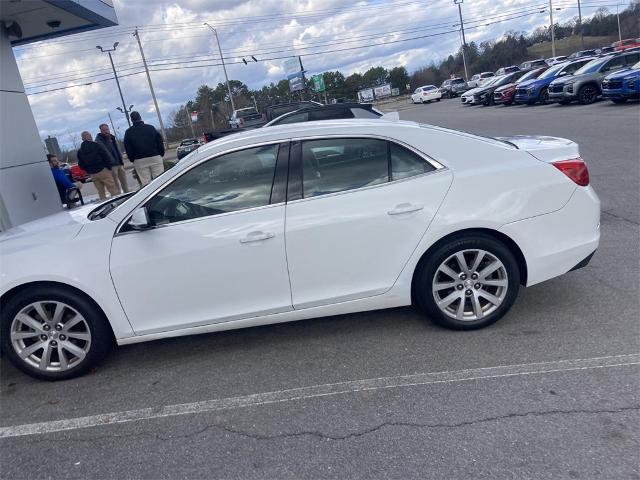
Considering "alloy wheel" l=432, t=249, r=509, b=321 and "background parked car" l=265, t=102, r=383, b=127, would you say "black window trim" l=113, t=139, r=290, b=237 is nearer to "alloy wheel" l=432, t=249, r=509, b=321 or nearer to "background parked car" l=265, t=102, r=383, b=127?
"alloy wheel" l=432, t=249, r=509, b=321

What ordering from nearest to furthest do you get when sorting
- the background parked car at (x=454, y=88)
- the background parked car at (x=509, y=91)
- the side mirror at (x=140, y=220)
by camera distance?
the side mirror at (x=140, y=220) → the background parked car at (x=509, y=91) → the background parked car at (x=454, y=88)

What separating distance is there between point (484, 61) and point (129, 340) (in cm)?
9254

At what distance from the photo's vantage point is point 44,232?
4.00m

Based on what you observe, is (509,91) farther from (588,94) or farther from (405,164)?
(405,164)

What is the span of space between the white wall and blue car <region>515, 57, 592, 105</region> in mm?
22622

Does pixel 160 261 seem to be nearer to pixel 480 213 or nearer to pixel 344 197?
pixel 344 197

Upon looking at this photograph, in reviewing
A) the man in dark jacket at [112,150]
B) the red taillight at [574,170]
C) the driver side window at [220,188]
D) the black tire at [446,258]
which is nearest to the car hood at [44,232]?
the driver side window at [220,188]

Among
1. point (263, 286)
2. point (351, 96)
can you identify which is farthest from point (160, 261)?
point (351, 96)

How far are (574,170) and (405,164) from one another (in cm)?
126

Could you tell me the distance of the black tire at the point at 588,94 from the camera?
70.1 feet

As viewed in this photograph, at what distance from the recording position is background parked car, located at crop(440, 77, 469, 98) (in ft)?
176

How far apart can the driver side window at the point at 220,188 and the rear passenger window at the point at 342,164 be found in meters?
0.27

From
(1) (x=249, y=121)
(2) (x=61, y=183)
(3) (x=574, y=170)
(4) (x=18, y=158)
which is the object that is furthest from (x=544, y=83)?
(3) (x=574, y=170)

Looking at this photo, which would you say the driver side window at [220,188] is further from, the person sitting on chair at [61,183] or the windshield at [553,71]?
the windshield at [553,71]
